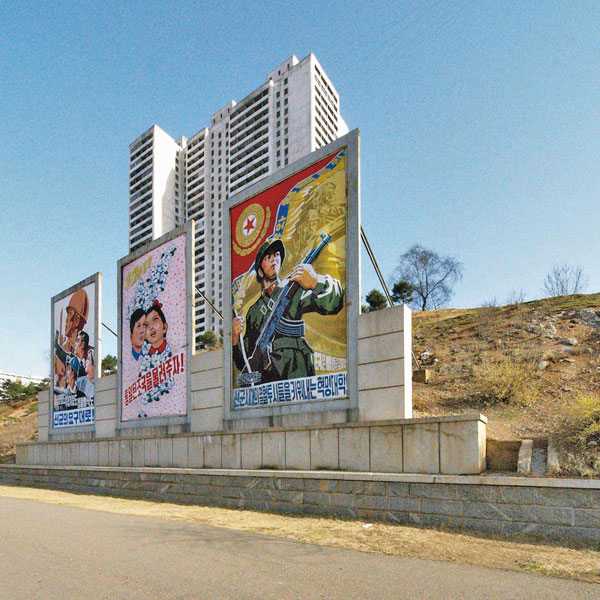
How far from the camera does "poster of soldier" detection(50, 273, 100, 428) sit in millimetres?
17062

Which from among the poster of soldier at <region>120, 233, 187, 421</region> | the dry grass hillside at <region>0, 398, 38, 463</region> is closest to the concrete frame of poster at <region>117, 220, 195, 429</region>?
the poster of soldier at <region>120, 233, 187, 421</region>

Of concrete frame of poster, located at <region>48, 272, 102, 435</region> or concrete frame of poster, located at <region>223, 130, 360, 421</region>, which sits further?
concrete frame of poster, located at <region>48, 272, 102, 435</region>

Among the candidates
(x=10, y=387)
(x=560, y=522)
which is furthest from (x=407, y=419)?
(x=10, y=387)

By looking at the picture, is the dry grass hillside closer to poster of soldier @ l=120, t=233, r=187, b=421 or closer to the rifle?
poster of soldier @ l=120, t=233, r=187, b=421

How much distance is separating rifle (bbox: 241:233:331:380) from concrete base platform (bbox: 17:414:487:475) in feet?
4.41

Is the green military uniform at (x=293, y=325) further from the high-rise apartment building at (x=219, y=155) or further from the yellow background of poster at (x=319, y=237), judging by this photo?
the high-rise apartment building at (x=219, y=155)

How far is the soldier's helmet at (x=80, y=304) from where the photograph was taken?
58.3ft

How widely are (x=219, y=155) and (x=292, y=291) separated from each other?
4147 inches

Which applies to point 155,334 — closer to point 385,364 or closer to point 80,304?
point 80,304

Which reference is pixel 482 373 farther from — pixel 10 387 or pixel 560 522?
pixel 10 387

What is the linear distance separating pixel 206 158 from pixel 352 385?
10874cm

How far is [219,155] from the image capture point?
111250 millimetres

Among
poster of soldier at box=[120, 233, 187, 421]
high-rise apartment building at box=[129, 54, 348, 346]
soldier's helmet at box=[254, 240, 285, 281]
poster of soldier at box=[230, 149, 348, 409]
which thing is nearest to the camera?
poster of soldier at box=[230, 149, 348, 409]

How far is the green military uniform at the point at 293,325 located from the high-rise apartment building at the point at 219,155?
259ft
